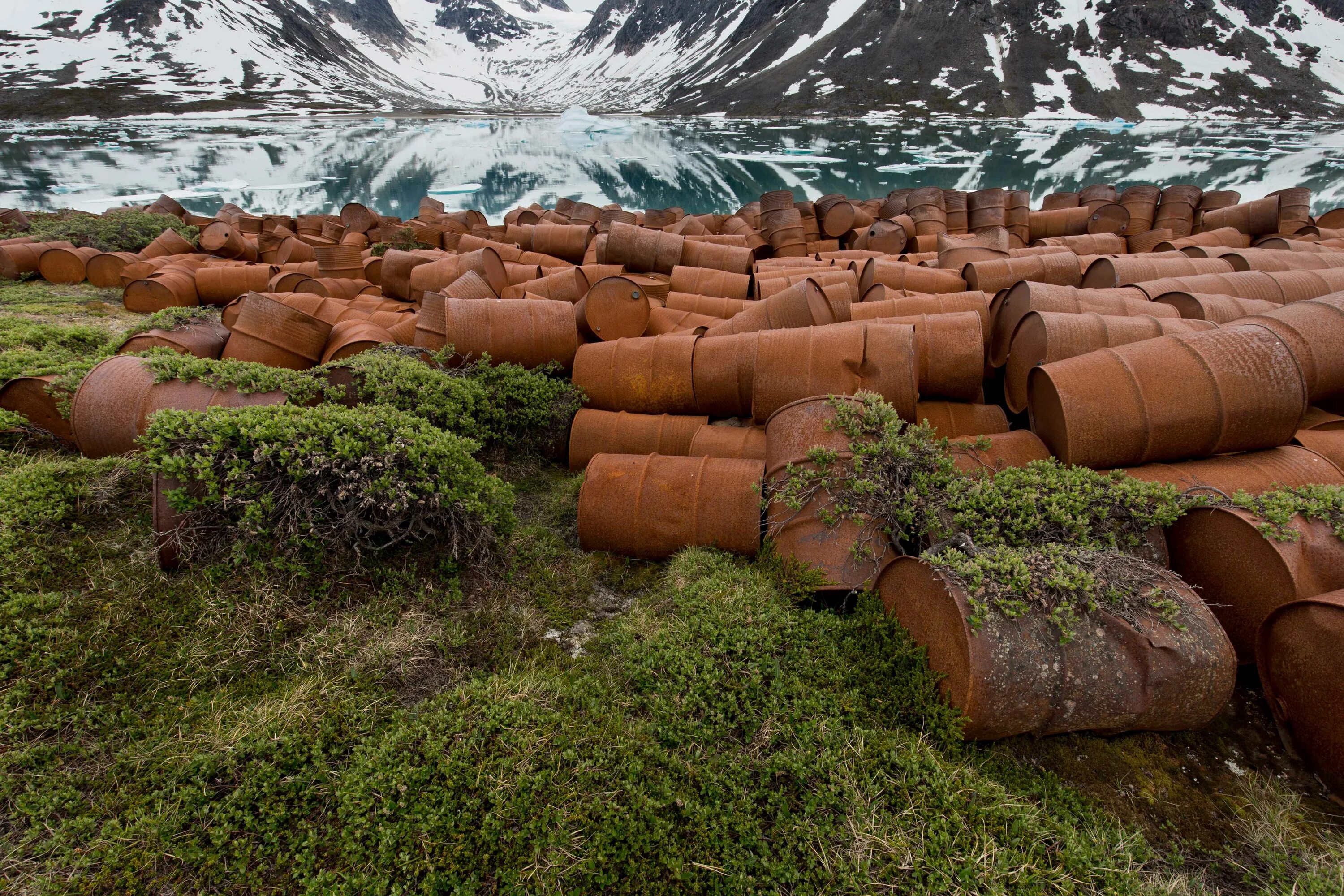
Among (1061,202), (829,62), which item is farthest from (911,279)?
(829,62)

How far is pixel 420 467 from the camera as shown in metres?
3.19

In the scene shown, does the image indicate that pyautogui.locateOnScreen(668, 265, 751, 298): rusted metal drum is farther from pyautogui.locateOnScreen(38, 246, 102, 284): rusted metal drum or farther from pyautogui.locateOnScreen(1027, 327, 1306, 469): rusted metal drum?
pyautogui.locateOnScreen(38, 246, 102, 284): rusted metal drum

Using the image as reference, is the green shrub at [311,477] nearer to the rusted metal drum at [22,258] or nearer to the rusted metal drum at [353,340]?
the rusted metal drum at [353,340]

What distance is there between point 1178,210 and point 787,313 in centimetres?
1164

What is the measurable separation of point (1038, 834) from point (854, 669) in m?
0.86

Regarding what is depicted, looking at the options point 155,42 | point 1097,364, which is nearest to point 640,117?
point 155,42

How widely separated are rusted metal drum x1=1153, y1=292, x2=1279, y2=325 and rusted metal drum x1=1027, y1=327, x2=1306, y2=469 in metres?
1.55

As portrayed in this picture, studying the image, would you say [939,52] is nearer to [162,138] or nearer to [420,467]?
[162,138]

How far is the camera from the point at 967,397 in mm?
4434

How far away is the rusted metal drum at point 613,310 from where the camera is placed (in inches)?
212

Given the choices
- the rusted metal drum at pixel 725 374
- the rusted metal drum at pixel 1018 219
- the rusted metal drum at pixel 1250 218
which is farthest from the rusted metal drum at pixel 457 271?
the rusted metal drum at pixel 1250 218

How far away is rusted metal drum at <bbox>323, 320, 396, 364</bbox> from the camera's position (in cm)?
507

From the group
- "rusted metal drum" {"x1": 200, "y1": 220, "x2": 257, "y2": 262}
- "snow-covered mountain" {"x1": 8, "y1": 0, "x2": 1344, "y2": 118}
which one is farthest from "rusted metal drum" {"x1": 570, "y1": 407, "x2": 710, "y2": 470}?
"snow-covered mountain" {"x1": 8, "y1": 0, "x2": 1344, "y2": 118}

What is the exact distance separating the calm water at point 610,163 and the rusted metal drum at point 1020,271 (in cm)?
1450
